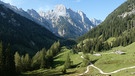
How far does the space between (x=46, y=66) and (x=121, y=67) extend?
58.7 meters

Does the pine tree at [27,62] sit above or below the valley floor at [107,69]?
above

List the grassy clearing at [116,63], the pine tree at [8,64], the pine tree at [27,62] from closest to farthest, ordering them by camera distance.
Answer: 1. the grassy clearing at [116,63]
2. the pine tree at [8,64]
3. the pine tree at [27,62]

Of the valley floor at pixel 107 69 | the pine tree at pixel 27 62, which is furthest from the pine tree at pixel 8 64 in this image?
the pine tree at pixel 27 62

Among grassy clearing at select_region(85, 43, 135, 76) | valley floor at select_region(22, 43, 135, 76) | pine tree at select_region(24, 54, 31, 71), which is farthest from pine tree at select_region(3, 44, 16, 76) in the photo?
pine tree at select_region(24, 54, 31, 71)

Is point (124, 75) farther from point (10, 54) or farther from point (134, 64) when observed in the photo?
point (10, 54)

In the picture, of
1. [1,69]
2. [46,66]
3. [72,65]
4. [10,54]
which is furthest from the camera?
[46,66]

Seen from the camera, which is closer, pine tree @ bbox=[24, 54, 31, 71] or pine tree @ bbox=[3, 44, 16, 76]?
pine tree @ bbox=[3, 44, 16, 76]

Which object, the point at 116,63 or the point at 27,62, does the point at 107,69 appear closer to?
the point at 116,63

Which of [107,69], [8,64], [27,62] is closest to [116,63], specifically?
[107,69]

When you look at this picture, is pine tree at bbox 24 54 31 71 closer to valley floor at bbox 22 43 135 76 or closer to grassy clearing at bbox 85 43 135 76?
valley floor at bbox 22 43 135 76

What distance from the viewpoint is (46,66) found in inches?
5610

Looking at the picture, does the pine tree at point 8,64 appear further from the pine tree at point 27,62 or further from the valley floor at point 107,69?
the pine tree at point 27,62

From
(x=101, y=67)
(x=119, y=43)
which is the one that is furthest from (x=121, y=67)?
(x=119, y=43)

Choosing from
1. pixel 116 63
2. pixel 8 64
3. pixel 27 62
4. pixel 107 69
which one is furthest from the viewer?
pixel 27 62
